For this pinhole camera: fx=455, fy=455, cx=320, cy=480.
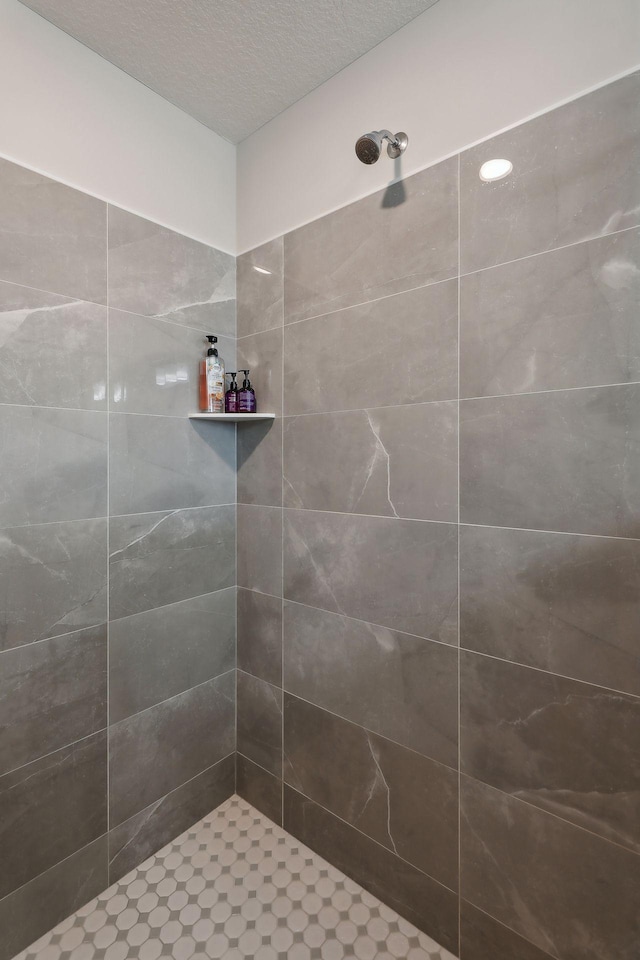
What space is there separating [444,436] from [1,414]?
3.56 ft

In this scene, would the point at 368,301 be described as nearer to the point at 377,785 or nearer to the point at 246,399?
the point at 246,399

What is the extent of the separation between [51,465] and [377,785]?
4.09 feet

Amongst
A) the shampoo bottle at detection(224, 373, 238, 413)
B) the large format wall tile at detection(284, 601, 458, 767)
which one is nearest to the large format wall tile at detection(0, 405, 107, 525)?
the shampoo bottle at detection(224, 373, 238, 413)

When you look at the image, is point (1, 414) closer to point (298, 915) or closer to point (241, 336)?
point (241, 336)

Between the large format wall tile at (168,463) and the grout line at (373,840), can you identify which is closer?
the grout line at (373,840)

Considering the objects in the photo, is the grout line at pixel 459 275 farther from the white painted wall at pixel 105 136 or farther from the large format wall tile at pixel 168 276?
the white painted wall at pixel 105 136

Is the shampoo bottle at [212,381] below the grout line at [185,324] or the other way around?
below

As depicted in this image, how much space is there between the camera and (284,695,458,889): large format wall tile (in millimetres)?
1146

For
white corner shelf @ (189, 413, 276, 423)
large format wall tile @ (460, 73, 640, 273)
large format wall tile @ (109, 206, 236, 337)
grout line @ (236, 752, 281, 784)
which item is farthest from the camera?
grout line @ (236, 752, 281, 784)

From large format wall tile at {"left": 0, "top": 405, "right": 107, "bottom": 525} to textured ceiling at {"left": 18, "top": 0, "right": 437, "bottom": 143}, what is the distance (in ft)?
3.29

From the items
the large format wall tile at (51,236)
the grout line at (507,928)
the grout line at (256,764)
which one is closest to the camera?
the grout line at (507,928)

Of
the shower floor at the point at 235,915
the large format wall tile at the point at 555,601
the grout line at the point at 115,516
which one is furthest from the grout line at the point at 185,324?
the shower floor at the point at 235,915

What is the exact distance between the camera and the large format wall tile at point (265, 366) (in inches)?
59.2

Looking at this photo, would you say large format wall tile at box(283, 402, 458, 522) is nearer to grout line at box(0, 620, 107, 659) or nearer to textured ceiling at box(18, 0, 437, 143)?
grout line at box(0, 620, 107, 659)
